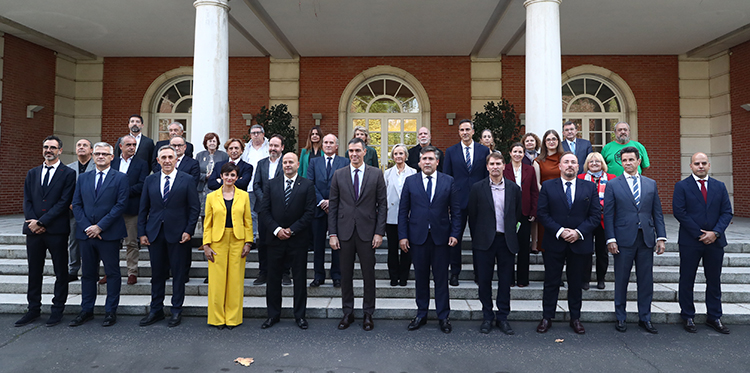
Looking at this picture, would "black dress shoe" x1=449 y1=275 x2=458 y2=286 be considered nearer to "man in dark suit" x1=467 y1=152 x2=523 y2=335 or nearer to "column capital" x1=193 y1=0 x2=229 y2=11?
"man in dark suit" x1=467 y1=152 x2=523 y2=335

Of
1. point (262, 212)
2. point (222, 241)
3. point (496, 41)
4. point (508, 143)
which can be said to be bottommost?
point (222, 241)

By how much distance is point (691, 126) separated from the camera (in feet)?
37.0

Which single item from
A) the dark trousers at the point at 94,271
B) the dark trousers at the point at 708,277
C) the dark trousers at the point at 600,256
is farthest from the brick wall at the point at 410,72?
the dark trousers at the point at 94,271

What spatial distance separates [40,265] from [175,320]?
155 cm

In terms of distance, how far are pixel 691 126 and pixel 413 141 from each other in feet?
24.4

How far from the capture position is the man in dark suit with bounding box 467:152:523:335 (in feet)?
13.2

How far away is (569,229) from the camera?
13.0 ft

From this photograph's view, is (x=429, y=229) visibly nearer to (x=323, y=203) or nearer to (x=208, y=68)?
(x=323, y=203)

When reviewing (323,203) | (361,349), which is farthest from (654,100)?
(361,349)

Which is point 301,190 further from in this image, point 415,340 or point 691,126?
point 691,126

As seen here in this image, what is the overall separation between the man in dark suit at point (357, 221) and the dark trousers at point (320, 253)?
0.76m

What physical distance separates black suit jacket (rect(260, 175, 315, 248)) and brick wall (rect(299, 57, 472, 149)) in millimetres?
7465

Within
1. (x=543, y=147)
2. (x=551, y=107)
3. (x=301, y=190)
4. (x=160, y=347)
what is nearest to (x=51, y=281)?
(x=160, y=347)

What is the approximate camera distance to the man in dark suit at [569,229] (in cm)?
399
